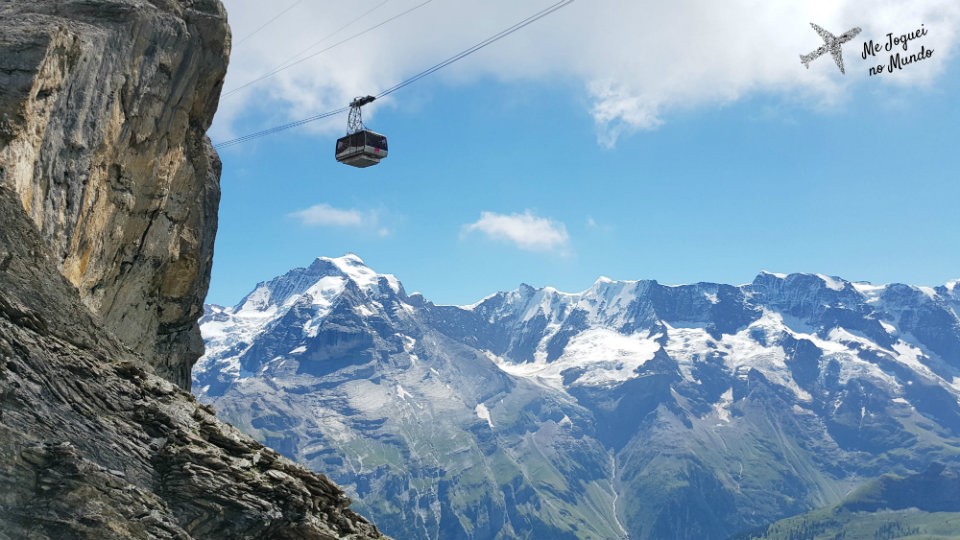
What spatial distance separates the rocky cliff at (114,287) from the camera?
2400cm

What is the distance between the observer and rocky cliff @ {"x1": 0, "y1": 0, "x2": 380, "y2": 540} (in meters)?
24.0

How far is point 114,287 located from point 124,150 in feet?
22.3

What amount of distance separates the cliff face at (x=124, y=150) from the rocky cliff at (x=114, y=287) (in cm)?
9

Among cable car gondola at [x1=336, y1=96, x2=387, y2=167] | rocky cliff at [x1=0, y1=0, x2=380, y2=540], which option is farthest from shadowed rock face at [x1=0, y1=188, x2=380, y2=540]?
cable car gondola at [x1=336, y1=96, x2=387, y2=167]

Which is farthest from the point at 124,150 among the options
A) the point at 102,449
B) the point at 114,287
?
the point at 102,449

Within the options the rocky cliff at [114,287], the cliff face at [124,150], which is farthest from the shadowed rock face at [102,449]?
the cliff face at [124,150]

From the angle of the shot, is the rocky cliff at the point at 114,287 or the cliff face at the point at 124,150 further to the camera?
the cliff face at the point at 124,150

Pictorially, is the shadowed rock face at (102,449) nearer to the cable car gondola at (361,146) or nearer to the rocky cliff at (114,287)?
the rocky cliff at (114,287)

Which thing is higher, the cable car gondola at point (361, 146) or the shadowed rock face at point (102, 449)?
the cable car gondola at point (361, 146)

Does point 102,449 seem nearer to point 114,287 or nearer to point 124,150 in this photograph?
point 124,150

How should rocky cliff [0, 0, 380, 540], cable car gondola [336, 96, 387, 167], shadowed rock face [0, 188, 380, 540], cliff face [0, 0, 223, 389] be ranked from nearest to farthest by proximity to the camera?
shadowed rock face [0, 188, 380, 540]
rocky cliff [0, 0, 380, 540]
cliff face [0, 0, 223, 389]
cable car gondola [336, 96, 387, 167]

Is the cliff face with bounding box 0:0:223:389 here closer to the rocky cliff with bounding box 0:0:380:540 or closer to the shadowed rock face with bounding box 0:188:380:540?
the rocky cliff with bounding box 0:0:380:540

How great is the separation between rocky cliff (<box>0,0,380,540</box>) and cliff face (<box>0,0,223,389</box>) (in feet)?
0.31

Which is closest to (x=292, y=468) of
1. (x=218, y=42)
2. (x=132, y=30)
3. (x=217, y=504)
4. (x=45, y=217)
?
(x=217, y=504)
